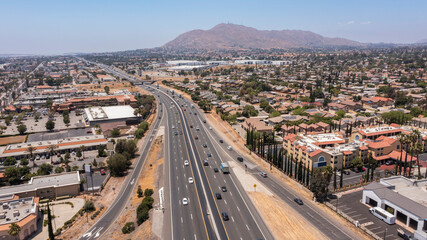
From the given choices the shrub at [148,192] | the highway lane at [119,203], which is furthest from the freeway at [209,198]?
the highway lane at [119,203]

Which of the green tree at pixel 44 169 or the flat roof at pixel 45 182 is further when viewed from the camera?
the green tree at pixel 44 169

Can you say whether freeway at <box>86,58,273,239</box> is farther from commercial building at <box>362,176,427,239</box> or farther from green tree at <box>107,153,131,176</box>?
commercial building at <box>362,176,427,239</box>

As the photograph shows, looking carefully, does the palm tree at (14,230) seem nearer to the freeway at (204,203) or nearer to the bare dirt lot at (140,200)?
the freeway at (204,203)

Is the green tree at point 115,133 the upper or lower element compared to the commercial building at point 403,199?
lower

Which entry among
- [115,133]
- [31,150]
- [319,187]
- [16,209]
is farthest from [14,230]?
[115,133]

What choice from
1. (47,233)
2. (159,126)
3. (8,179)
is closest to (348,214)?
(47,233)

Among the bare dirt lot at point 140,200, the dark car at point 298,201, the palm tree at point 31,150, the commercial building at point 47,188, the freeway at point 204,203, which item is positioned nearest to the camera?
the freeway at point 204,203
